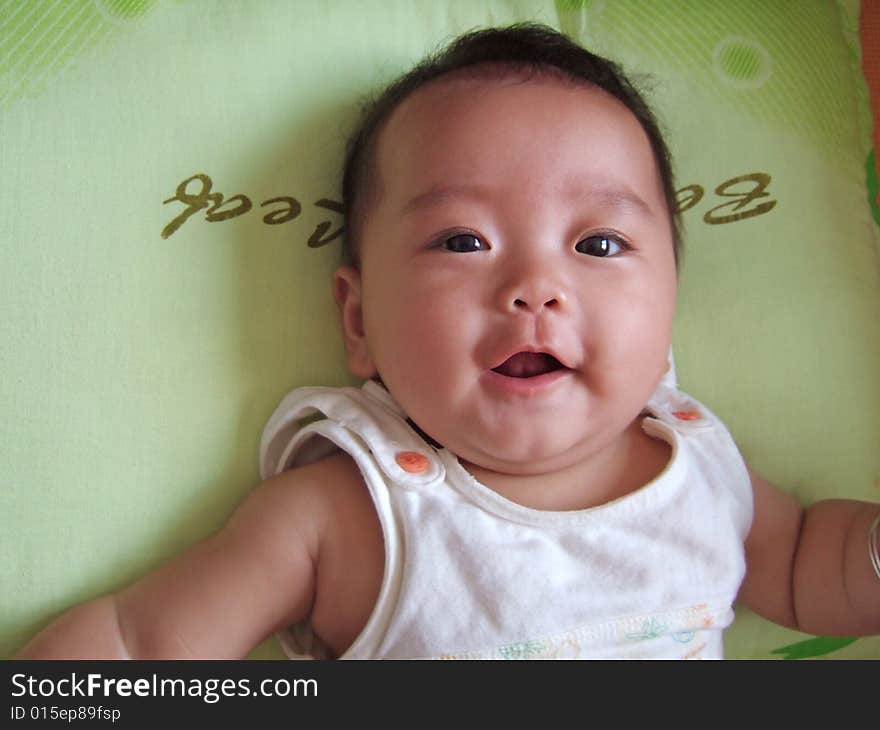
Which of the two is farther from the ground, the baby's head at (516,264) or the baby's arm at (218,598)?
the baby's head at (516,264)

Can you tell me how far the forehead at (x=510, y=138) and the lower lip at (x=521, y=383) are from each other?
0.20 m

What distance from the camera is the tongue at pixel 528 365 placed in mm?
947

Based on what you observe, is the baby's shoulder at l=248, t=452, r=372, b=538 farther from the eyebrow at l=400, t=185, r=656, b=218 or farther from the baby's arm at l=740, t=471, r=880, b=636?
the baby's arm at l=740, t=471, r=880, b=636

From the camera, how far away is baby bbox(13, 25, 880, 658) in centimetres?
93

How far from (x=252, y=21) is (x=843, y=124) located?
81 cm

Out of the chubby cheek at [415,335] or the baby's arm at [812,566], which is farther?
the baby's arm at [812,566]

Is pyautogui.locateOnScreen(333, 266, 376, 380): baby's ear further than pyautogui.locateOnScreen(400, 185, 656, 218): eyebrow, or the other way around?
pyautogui.locateOnScreen(333, 266, 376, 380): baby's ear

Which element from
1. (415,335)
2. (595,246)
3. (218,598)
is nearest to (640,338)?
(595,246)

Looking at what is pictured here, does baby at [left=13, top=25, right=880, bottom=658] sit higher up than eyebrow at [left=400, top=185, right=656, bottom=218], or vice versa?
eyebrow at [left=400, top=185, right=656, bottom=218]

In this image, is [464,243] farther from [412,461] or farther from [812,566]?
[812,566]

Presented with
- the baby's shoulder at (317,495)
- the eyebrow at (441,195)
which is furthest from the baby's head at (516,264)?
the baby's shoulder at (317,495)

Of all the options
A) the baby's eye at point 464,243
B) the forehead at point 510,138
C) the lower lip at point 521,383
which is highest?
the forehead at point 510,138

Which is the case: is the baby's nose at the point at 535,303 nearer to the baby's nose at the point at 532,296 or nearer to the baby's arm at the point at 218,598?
the baby's nose at the point at 532,296

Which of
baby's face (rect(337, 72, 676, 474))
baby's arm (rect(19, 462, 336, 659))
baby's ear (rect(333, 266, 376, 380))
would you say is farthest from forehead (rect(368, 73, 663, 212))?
baby's arm (rect(19, 462, 336, 659))
